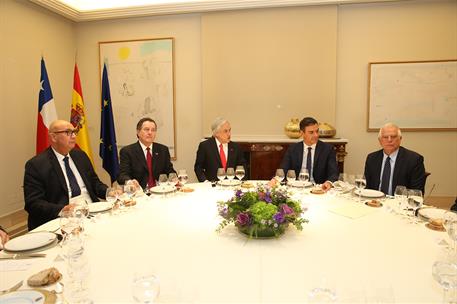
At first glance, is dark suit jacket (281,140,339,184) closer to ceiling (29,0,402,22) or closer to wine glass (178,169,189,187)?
wine glass (178,169,189,187)

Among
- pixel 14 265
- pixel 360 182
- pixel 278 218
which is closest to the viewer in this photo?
pixel 14 265

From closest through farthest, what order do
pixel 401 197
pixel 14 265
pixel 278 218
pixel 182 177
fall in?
pixel 14 265
pixel 278 218
pixel 401 197
pixel 182 177

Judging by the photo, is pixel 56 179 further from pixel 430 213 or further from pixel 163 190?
pixel 430 213

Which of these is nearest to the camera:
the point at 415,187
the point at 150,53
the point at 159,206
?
the point at 159,206

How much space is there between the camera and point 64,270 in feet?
4.66

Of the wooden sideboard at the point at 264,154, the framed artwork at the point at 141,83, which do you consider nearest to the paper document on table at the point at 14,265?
the wooden sideboard at the point at 264,154

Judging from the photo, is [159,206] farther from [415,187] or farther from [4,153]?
[4,153]

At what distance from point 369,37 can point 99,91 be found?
4.23 meters

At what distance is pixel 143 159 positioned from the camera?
11.4 ft

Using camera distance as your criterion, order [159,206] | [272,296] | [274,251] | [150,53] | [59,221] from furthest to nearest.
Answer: [150,53]
[159,206]
[59,221]
[274,251]
[272,296]

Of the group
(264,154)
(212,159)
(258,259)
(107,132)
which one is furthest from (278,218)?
(107,132)

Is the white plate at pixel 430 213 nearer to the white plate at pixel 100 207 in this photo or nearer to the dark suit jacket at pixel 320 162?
the dark suit jacket at pixel 320 162

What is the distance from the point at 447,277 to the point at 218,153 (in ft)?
8.86

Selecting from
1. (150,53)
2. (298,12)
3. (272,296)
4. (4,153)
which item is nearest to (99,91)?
(150,53)
